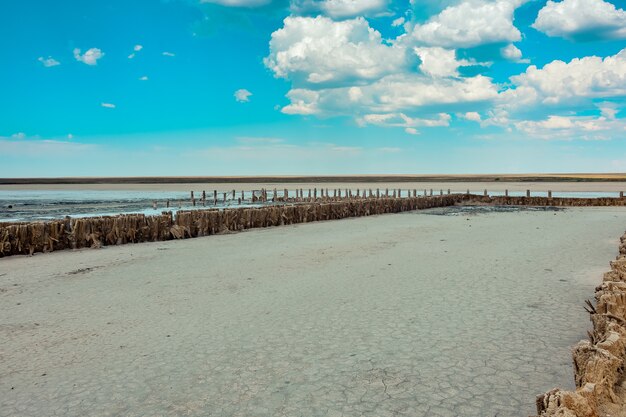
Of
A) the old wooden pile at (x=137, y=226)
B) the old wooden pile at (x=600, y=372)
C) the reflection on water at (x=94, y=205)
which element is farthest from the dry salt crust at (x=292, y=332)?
the reflection on water at (x=94, y=205)

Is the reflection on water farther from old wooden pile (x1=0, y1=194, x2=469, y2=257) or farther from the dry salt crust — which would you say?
the dry salt crust

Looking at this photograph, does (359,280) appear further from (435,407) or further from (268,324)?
(435,407)

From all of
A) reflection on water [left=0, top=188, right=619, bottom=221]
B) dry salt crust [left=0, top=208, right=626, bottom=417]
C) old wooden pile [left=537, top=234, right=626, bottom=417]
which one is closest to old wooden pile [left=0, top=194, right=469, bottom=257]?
dry salt crust [left=0, top=208, right=626, bottom=417]

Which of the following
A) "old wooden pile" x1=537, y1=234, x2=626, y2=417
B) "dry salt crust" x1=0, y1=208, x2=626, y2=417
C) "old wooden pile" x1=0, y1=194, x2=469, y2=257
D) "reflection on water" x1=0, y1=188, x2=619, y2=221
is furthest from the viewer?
"reflection on water" x1=0, y1=188, x2=619, y2=221

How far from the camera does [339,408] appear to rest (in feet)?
13.7

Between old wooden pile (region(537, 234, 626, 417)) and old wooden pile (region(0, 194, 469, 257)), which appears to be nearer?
old wooden pile (region(537, 234, 626, 417))

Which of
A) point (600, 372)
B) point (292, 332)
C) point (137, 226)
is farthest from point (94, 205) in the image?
point (600, 372)

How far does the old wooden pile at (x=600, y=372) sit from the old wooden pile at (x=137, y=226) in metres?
13.4

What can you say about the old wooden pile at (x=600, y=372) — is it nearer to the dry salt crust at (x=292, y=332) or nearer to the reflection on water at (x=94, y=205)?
the dry salt crust at (x=292, y=332)

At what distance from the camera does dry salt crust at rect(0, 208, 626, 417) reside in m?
4.38

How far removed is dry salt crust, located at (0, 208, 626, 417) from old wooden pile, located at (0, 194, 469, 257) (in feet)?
3.82

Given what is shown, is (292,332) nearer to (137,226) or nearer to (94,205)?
(137,226)

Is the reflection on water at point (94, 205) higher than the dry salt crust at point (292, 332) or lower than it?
higher

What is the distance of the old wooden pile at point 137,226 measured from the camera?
13453 mm
